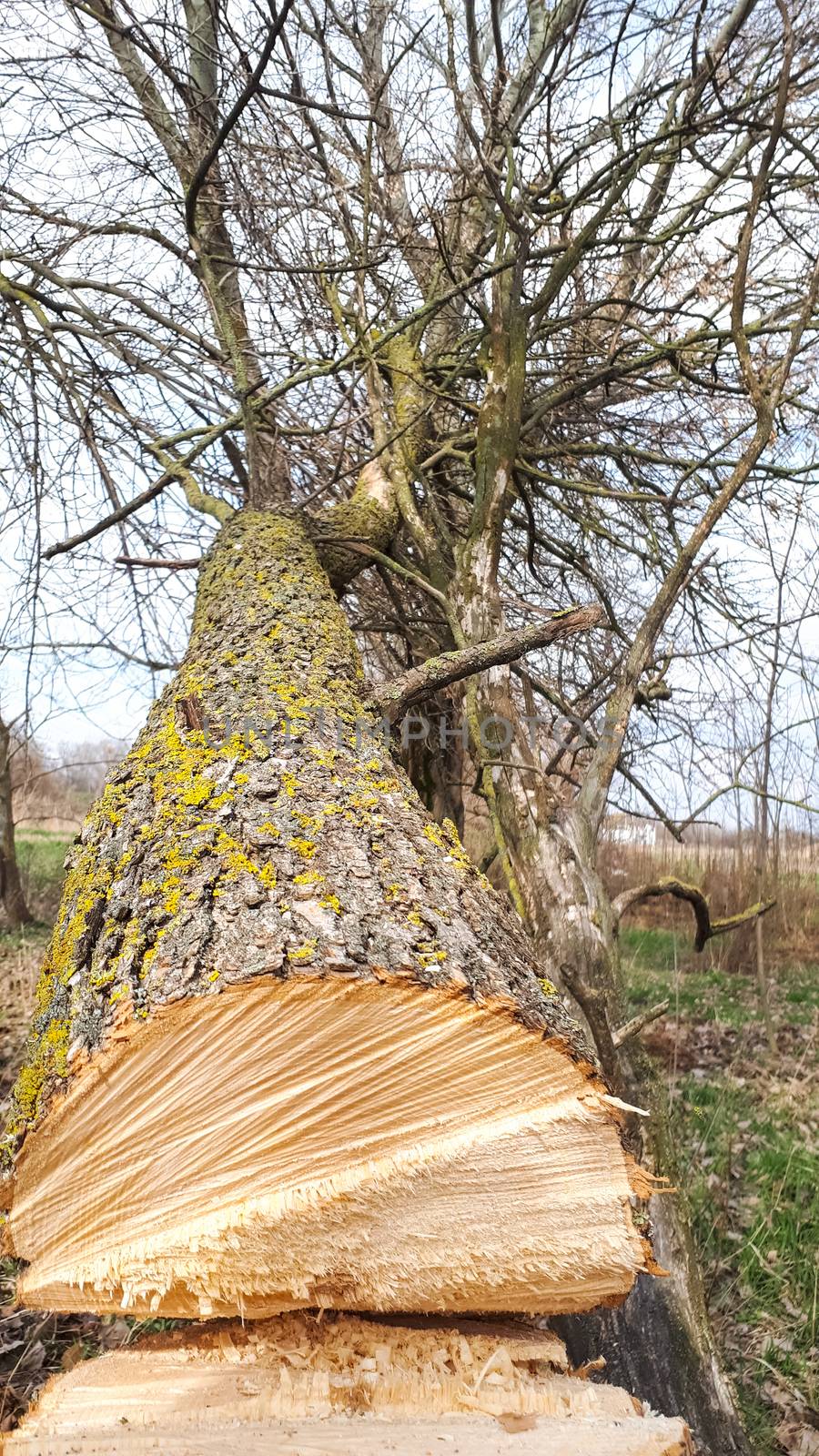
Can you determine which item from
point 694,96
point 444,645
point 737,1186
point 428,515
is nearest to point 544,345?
point 428,515

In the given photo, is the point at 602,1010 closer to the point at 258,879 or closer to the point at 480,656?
the point at 480,656

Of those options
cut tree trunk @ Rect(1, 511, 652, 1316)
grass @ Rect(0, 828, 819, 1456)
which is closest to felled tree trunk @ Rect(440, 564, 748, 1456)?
grass @ Rect(0, 828, 819, 1456)

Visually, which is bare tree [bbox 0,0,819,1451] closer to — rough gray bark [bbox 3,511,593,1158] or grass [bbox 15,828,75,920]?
rough gray bark [bbox 3,511,593,1158]

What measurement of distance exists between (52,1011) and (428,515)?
3.11 meters

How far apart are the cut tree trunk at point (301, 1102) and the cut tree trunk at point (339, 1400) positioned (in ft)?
0.19

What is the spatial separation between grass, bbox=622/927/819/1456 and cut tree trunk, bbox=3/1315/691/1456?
1.61 meters

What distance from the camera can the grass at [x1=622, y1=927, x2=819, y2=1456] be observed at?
254cm

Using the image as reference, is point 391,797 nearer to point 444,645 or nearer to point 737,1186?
point 444,645

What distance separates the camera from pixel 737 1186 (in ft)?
11.7

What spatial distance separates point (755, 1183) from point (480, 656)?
3.01m

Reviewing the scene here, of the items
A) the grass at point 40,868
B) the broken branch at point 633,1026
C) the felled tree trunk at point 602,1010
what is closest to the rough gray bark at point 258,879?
the felled tree trunk at point 602,1010

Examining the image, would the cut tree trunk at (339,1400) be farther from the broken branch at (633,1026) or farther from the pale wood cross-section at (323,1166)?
the broken branch at (633,1026)

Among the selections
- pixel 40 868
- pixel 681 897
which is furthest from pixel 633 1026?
pixel 40 868

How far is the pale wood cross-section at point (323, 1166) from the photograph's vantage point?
3.35ft
